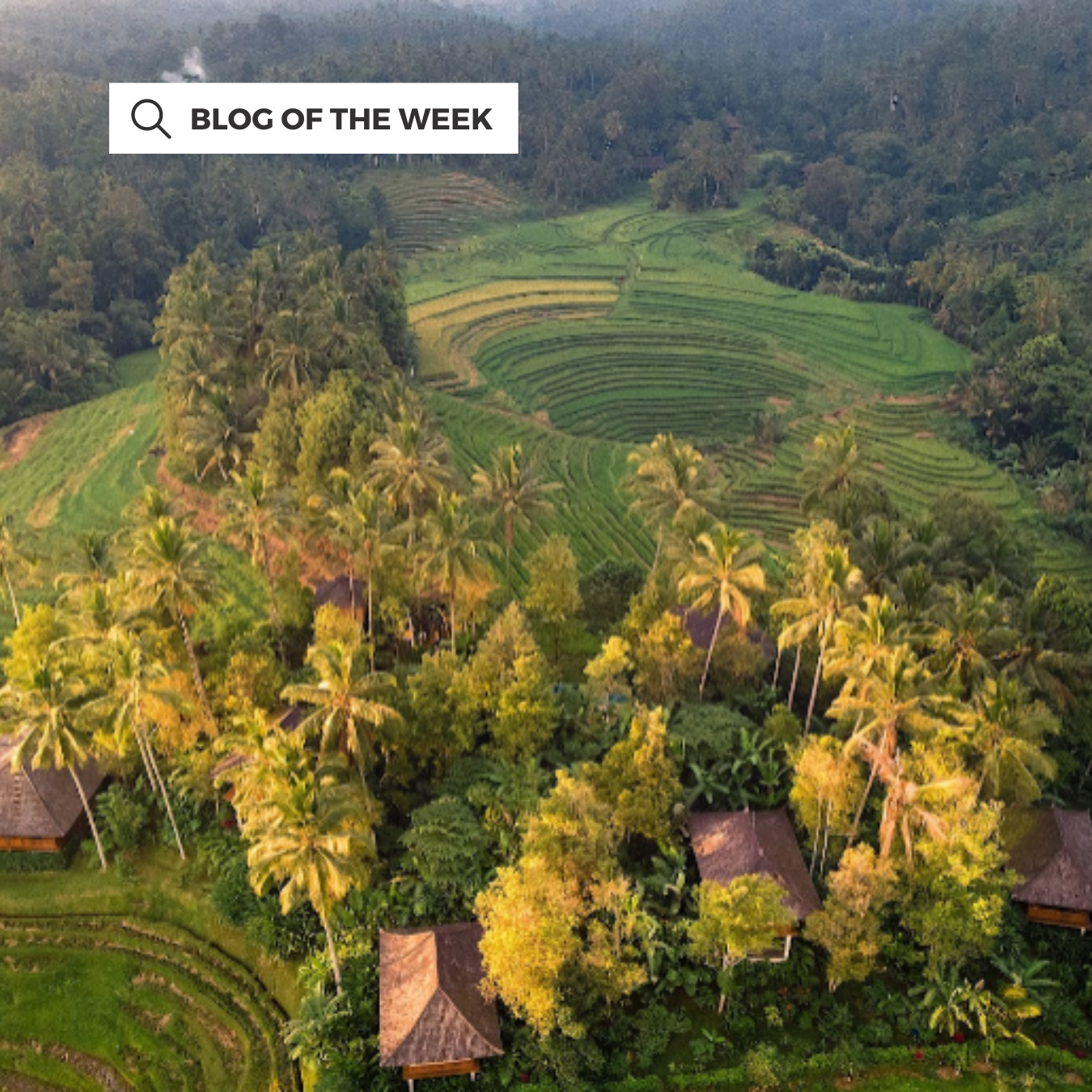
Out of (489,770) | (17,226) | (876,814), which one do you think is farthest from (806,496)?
(17,226)

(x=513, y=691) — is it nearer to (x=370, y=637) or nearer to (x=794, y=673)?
(x=370, y=637)

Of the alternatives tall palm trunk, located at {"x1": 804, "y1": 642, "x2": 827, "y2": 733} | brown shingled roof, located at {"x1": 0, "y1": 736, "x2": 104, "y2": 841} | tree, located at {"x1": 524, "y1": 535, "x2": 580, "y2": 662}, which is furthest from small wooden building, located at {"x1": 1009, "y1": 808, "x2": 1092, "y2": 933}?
brown shingled roof, located at {"x1": 0, "y1": 736, "x2": 104, "y2": 841}

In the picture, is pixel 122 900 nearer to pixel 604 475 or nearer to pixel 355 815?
pixel 355 815

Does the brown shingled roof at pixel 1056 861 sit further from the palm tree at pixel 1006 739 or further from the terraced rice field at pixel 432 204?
the terraced rice field at pixel 432 204

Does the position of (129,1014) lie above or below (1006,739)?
below

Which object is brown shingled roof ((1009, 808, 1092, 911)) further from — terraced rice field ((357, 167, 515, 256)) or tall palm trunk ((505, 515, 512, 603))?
terraced rice field ((357, 167, 515, 256))

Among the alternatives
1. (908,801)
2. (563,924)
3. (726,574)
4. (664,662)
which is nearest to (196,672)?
(563,924)

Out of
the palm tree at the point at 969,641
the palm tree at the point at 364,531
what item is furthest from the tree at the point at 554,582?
the palm tree at the point at 969,641
